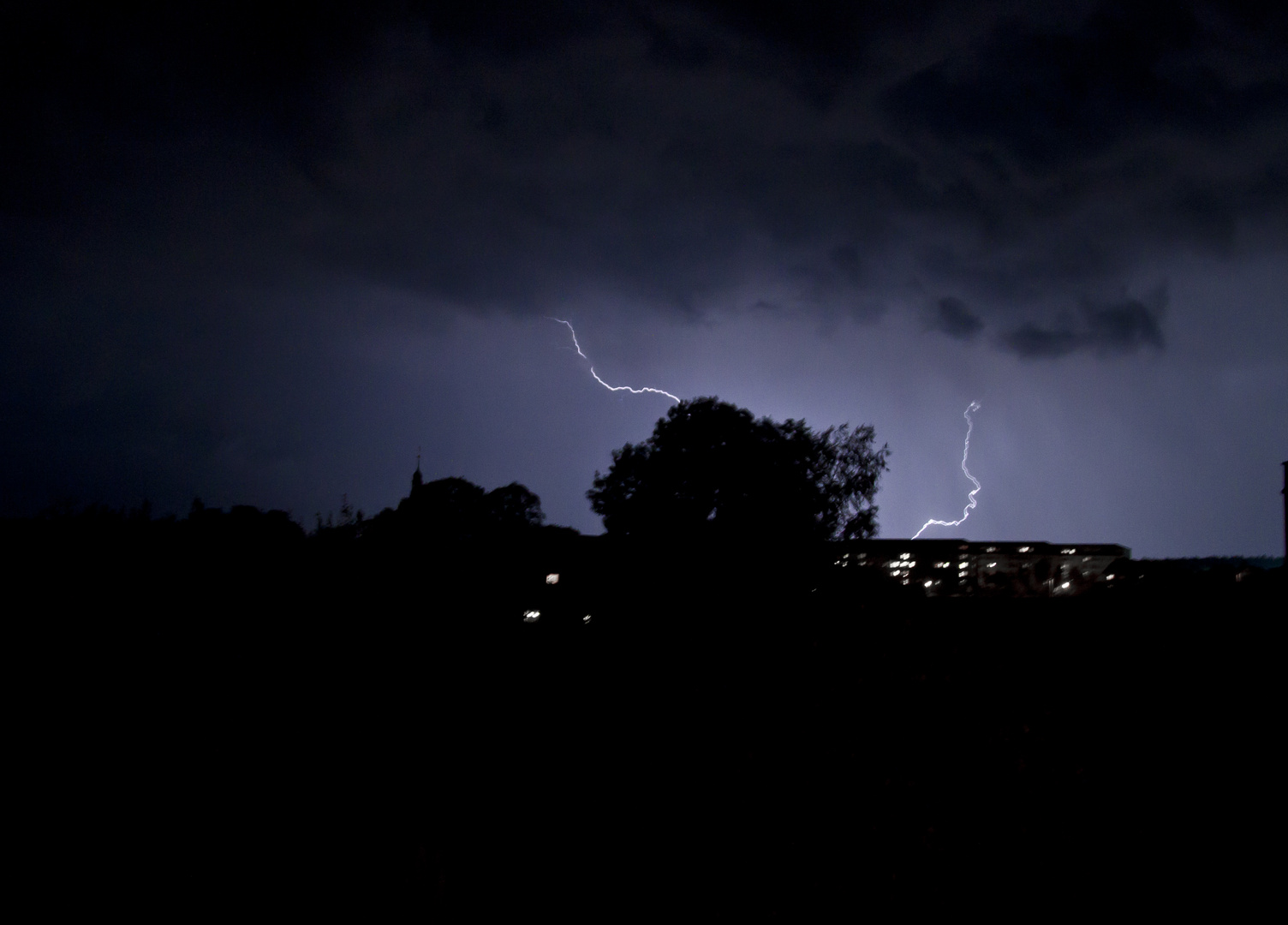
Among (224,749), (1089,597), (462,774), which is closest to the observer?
(224,749)

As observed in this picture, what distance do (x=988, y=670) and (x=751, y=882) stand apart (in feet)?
6.12

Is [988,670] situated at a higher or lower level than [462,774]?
higher

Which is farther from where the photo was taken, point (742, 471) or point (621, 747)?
point (742, 471)

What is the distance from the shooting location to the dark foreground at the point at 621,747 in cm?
329

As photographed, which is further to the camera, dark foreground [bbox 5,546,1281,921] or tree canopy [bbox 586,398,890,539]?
tree canopy [bbox 586,398,890,539]

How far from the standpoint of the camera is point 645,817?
376 centimetres

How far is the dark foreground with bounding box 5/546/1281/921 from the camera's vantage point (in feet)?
10.8

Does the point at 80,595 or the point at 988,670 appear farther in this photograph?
the point at 988,670

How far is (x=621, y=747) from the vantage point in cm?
383

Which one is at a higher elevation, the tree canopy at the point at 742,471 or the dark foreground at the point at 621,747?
the tree canopy at the point at 742,471

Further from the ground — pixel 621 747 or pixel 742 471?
pixel 742 471

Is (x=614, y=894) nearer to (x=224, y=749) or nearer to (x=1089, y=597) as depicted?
(x=224, y=749)

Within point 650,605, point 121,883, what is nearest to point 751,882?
point 650,605

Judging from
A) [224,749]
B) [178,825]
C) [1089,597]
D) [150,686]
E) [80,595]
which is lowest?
[178,825]
